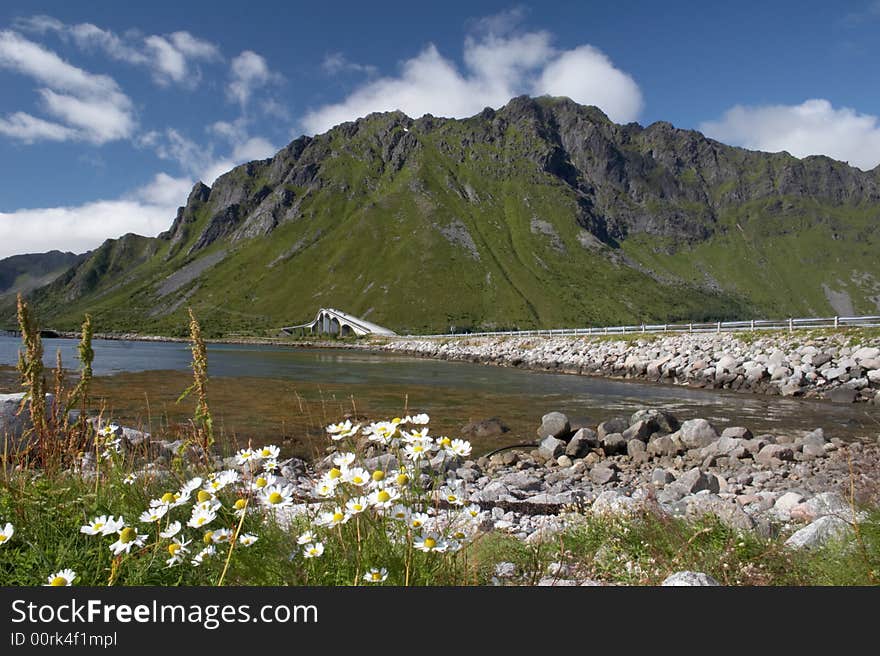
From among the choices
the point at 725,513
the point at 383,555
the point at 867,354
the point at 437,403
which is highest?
the point at 867,354

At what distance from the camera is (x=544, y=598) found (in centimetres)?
274

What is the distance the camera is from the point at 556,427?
1662cm

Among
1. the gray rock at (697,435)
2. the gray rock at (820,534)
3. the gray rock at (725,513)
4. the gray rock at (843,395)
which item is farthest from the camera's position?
the gray rock at (843,395)

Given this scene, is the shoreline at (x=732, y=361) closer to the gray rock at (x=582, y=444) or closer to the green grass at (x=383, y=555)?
the gray rock at (x=582, y=444)

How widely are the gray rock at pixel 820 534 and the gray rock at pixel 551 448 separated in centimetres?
950

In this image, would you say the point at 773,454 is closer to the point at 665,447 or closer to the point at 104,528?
the point at 665,447

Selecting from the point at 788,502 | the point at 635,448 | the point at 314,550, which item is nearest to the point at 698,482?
the point at 788,502

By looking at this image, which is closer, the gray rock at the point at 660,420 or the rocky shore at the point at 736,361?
the gray rock at the point at 660,420

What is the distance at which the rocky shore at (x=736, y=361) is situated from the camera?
2683 centimetres

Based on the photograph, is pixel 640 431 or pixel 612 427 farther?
pixel 612 427

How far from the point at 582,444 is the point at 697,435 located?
3.52 metres

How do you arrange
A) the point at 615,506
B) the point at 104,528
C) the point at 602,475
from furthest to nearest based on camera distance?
the point at 602,475 < the point at 615,506 < the point at 104,528

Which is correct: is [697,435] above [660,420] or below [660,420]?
below

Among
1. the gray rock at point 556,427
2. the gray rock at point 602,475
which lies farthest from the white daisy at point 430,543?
the gray rock at point 556,427
